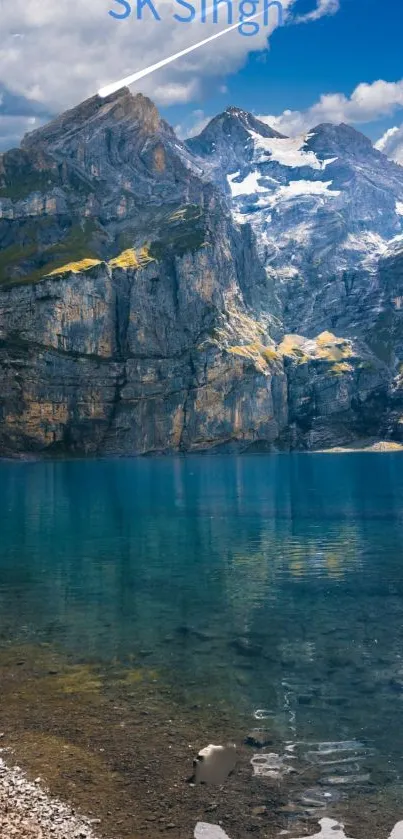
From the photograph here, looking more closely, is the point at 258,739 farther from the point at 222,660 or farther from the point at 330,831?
the point at 222,660

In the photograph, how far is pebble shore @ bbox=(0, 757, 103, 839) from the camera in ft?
77.0

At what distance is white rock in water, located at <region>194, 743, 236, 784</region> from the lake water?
1.65ft

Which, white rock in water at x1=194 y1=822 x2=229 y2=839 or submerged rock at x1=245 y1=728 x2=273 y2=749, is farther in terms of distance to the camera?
submerged rock at x1=245 y1=728 x2=273 y2=749

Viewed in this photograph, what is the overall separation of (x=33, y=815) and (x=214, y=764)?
7398mm

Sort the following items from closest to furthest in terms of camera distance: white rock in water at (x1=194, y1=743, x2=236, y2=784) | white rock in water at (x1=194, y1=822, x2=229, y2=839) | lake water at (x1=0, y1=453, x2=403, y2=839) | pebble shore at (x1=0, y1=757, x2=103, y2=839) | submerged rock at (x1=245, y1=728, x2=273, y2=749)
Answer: pebble shore at (x1=0, y1=757, x2=103, y2=839) → white rock in water at (x1=194, y1=822, x2=229, y2=839) → lake water at (x1=0, y1=453, x2=403, y2=839) → white rock in water at (x1=194, y1=743, x2=236, y2=784) → submerged rock at (x1=245, y1=728, x2=273, y2=749)

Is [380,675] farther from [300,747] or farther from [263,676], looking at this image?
[300,747]

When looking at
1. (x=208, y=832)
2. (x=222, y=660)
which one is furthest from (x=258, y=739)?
(x=222, y=660)

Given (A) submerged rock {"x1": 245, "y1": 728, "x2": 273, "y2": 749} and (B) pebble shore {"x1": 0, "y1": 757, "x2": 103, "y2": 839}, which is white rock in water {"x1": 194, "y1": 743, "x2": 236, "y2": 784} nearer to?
(A) submerged rock {"x1": 245, "y1": 728, "x2": 273, "y2": 749}

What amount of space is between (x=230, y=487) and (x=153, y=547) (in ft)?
280

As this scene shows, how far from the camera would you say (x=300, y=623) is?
49.9 metres

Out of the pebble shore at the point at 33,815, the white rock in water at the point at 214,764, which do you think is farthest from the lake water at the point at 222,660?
the pebble shore at the point at 33,815

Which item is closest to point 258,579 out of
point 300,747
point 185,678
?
point 185,678

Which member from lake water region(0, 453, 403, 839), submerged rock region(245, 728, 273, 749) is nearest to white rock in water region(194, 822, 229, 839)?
lake water region(0, 453, 403, 839)

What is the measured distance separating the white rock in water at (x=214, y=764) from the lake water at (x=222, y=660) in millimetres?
504
